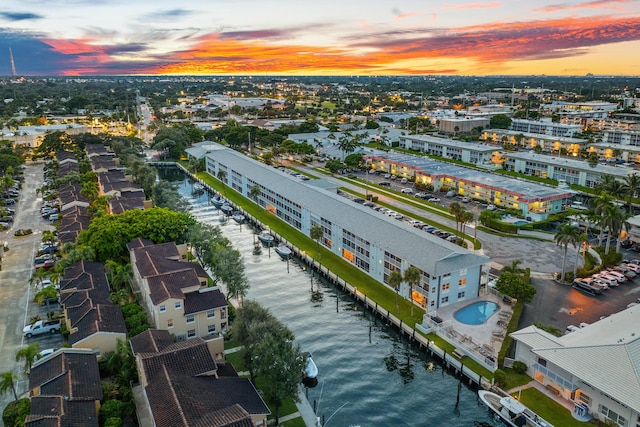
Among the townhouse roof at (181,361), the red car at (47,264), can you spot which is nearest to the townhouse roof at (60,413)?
the townhouse roof at (181,361)

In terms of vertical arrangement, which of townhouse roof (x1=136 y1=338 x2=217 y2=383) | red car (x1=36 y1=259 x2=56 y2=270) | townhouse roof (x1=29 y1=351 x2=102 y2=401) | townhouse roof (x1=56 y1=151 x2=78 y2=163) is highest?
townhouse roof (x1=56 y1=151 x2=78 y2=163)

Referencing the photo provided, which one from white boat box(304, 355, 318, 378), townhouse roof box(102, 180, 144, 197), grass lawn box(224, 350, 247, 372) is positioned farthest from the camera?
townhouse roof box(102, 180, 144, 197)

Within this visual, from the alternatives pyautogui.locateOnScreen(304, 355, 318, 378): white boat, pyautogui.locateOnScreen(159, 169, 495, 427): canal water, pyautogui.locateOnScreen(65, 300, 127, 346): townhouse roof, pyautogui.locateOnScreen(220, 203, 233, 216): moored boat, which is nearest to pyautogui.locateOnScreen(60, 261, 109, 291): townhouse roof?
pyautogui.locateOnScreen(65, 300, 127, 346): townhouse roof

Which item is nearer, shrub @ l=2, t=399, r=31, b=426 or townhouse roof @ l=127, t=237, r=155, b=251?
shrub @ l=2, t=399, r=31, b=426

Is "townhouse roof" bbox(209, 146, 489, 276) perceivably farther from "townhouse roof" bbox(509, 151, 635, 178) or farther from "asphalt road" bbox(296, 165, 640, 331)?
"townhouse roof" bbox(509, 151, 635, 178)

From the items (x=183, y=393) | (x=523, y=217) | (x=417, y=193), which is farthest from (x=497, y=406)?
A: (x=417, y=193)

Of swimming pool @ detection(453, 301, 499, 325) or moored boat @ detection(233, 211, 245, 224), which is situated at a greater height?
moored boat @ detection(233, 211, 245, 224)

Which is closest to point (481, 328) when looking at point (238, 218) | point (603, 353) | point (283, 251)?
point (603, 353)
